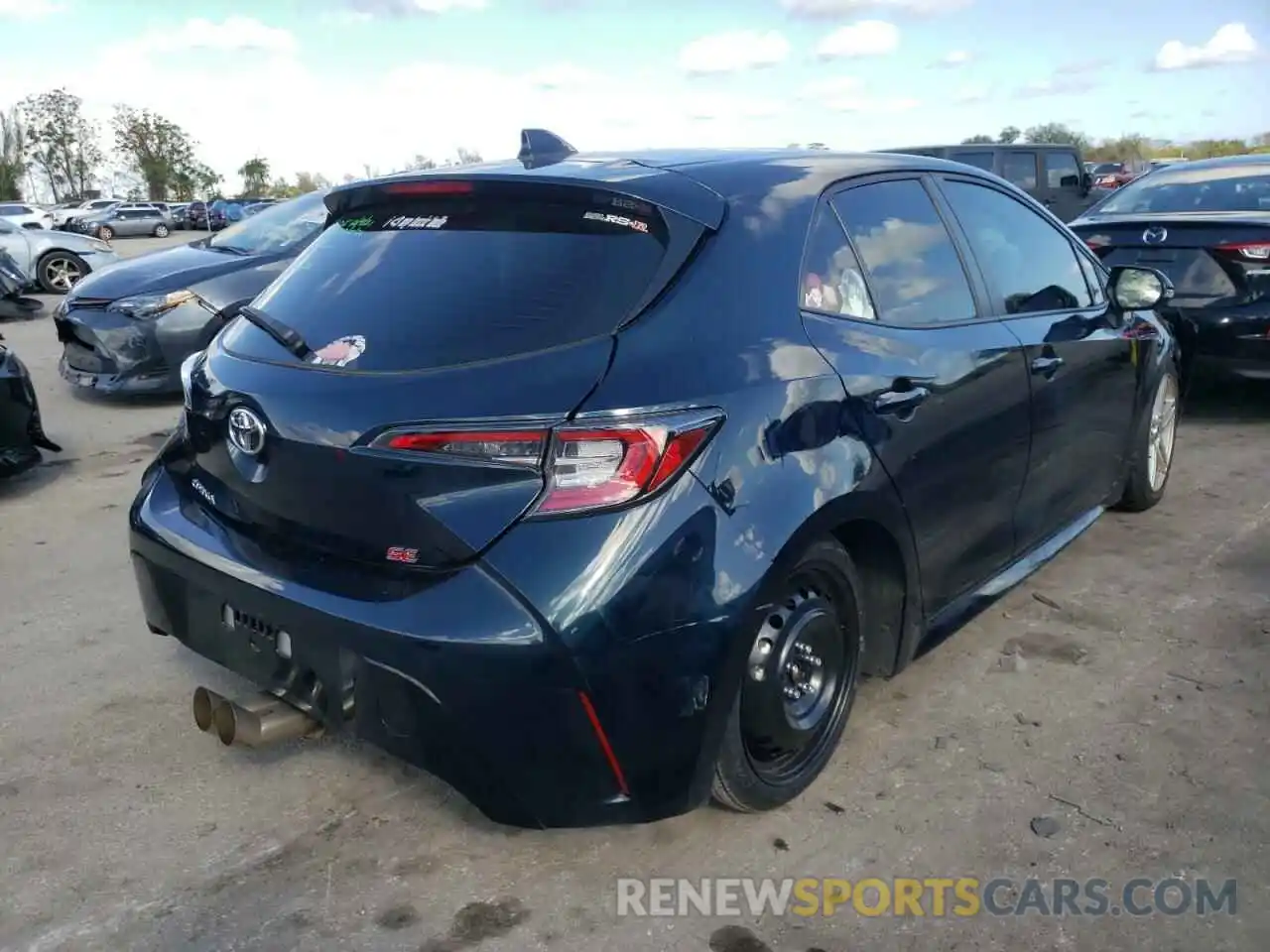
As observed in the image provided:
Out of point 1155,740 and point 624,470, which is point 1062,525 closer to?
point 1155,740

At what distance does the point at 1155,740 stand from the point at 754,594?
1609 mm

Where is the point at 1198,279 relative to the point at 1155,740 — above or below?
above

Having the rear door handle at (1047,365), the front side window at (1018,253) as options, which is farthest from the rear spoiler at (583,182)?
the rear door handle at (1047,365)

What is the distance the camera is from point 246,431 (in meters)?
2.67

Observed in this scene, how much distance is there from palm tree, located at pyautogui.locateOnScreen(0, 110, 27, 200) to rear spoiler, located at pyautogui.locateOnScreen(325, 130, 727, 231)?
229 ft

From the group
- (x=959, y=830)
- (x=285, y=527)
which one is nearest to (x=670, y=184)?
(x=285, y=527)

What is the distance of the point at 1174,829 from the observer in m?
2.88

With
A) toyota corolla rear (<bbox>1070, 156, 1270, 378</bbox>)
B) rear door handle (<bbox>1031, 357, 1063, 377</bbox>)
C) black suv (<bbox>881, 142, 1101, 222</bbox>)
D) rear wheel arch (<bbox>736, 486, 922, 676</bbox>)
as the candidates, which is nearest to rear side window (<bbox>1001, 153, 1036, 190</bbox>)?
black suv (<bbox>881, 142, 1101, 222</bbox>)

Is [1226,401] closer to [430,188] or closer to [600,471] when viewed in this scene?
[430,188]

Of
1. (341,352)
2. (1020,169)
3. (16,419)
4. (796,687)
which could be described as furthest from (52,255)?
(796,687)

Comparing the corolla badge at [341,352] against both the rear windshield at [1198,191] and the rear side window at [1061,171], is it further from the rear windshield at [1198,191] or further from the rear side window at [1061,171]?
the rear side window at [1061,171]

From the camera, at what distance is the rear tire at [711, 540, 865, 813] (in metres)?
2.74

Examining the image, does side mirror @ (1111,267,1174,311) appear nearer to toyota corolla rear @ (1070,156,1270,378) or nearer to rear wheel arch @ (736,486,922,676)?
rear wheel arch @ (736,486,922,676)

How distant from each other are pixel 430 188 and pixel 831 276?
43.3 inches
